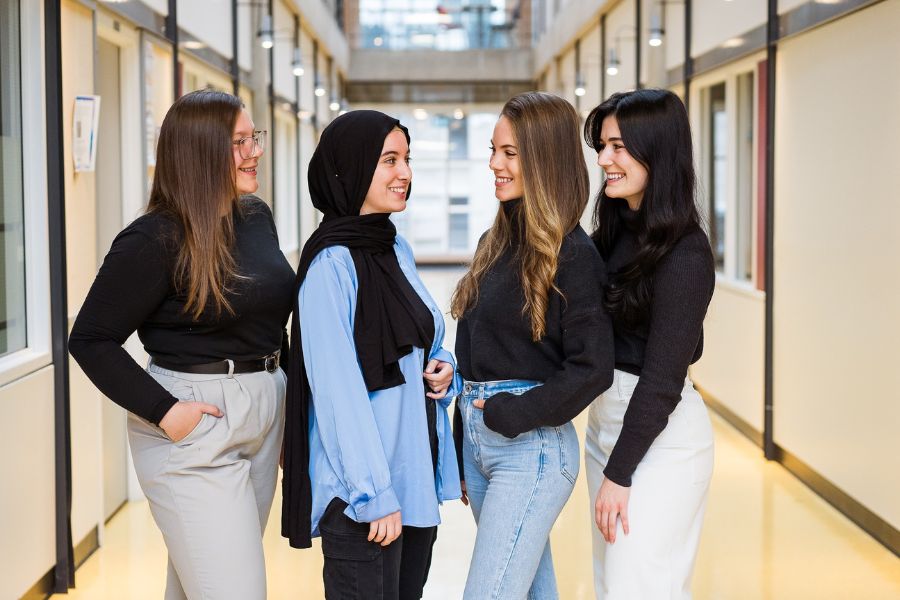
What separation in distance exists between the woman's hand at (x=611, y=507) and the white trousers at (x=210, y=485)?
817 millimetres

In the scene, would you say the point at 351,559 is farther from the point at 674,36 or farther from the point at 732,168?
the point at 674,36

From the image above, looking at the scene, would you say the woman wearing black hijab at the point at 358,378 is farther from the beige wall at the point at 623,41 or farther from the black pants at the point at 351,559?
the beige wall at the point at 623,41

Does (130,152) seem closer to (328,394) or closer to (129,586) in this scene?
(129,586)

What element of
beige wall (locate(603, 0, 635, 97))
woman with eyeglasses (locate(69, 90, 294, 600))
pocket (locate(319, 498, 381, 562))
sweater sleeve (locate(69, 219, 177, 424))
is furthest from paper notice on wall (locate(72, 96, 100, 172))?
beige wall (locate(603, 0, 635, 97))

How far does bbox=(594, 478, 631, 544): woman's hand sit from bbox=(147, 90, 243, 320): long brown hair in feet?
3.14

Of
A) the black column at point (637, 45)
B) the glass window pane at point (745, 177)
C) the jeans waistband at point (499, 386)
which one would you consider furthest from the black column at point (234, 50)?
the jeans waistband at point (499, 386)

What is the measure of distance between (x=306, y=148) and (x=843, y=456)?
10483mm

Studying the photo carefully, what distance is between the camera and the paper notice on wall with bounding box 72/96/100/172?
13.8ft

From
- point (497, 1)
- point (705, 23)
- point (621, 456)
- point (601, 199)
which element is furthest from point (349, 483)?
point (497, 1)

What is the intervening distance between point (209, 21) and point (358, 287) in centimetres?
580

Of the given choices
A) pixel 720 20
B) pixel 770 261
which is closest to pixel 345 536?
pixel 770 261

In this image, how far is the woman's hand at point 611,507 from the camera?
7.59 feet

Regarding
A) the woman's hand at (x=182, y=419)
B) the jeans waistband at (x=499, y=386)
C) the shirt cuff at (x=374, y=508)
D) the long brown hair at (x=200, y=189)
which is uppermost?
the long brown hair at (x=200, y=189)

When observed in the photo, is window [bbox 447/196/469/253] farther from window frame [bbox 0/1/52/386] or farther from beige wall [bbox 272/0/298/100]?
window frame [bbox 0/1/52/386]
